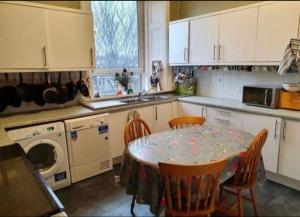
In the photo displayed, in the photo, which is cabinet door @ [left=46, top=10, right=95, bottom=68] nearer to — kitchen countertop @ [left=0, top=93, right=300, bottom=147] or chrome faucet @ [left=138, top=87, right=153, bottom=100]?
kitchen countertop @ [left=0, top=93, right=300, bottom=147]

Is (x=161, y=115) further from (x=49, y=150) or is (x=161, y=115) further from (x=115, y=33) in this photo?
(x=49, y=150)

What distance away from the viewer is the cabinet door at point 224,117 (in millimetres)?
2916

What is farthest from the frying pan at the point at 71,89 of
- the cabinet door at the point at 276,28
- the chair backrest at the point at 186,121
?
the cabinet door at the point at 276,28

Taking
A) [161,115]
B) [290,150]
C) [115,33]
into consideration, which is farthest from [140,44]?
[290,150]

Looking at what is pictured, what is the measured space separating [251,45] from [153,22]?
1.78 metres

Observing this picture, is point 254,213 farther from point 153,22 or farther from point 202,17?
point 153,22

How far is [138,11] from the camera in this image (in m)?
3.95

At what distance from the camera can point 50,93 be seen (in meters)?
2.86

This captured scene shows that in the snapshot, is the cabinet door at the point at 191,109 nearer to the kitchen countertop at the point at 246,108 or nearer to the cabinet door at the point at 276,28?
the kitchen countertop at the point at 246,108

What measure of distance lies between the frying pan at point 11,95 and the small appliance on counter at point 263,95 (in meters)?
2.84

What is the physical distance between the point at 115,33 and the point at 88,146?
1941 mm

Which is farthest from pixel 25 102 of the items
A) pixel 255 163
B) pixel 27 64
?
pixel 255 163

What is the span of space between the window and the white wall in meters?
1.19

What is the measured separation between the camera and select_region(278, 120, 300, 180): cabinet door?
7.92ft
